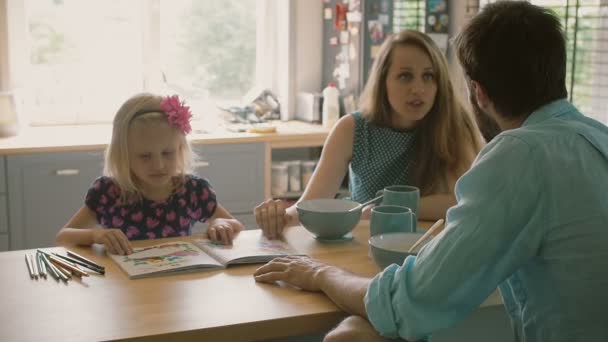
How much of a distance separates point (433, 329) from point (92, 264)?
2.48 ft

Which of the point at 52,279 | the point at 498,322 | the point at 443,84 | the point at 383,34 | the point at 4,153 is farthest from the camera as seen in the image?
the point at 383,34

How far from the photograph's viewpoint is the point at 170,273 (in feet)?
5.25

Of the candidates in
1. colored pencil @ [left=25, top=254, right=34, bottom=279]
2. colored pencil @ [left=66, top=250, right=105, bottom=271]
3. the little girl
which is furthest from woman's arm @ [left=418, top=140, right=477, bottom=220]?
colored pencil @ [left=25, top=254, right=34, bottom=279]

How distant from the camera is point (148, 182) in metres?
2.25

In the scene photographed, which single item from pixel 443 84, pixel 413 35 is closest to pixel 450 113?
pixel 443 84

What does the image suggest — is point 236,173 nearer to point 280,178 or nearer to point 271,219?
point 280,178

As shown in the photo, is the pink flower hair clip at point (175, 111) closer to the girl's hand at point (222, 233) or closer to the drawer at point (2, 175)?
the girl's hand at point (222, 233)

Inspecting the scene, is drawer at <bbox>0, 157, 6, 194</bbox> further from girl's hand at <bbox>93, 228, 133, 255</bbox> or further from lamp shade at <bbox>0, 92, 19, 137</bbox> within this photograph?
girl's hand at <bbox>93, 228, 133, 255</bbox>

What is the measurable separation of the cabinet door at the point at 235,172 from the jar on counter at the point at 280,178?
13 centimetres

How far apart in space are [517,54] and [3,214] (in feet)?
8.54

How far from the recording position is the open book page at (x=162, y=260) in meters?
1.60

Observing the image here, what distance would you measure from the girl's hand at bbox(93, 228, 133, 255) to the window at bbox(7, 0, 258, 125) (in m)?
2.14

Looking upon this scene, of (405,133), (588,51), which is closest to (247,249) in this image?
(405,133)

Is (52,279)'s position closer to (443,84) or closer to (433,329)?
(433,329)
